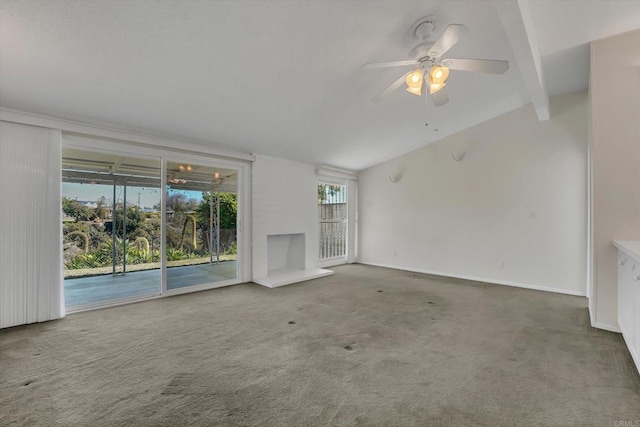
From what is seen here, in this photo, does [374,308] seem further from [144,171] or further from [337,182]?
[144,171]

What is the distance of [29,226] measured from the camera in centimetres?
293

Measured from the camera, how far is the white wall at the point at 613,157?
263 centimetres

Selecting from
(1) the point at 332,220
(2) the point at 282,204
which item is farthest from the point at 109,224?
(1) the point at 332,220

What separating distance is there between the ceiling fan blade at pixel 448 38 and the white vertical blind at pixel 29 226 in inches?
155

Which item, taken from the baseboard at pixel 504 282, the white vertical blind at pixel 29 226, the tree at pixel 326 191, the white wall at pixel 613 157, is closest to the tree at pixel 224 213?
the white vertical blind at pixel 29 226

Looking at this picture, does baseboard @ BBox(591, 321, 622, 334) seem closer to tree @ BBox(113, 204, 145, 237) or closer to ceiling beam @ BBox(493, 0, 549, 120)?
ceiling beam @ BBox(493, 0, 549, 120)

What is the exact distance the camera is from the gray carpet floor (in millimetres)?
1596

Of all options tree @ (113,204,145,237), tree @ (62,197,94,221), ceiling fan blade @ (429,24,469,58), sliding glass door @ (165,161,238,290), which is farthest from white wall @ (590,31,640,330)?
tree @ (62,197,94,221)

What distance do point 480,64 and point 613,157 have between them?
1724mm

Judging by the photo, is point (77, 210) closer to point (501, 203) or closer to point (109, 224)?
point (109, 224)

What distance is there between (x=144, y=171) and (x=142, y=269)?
218 centimetres

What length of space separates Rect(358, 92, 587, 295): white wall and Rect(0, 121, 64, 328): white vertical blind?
16.2 feet

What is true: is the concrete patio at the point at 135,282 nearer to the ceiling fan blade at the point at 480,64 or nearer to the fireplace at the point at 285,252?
the fireplace at the point at 285,252

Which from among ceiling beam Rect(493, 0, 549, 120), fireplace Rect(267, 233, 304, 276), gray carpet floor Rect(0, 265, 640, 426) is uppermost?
ceiling beam Rect(493, 0, 549, 120)
